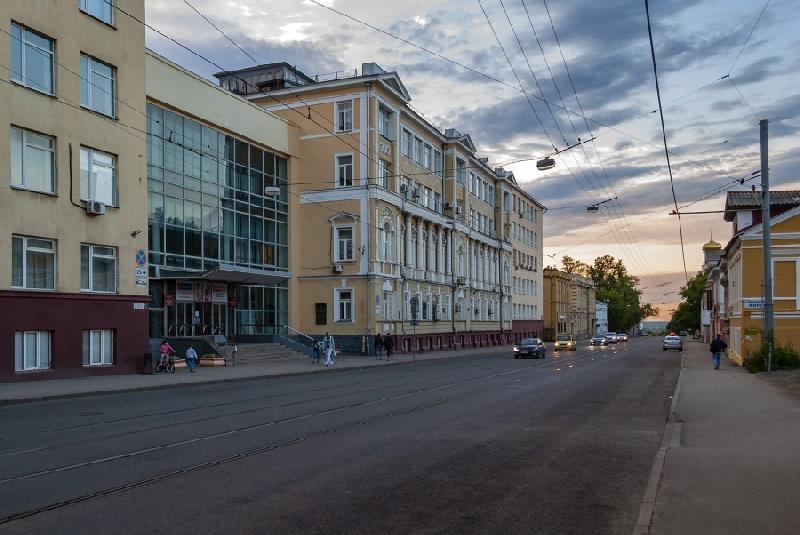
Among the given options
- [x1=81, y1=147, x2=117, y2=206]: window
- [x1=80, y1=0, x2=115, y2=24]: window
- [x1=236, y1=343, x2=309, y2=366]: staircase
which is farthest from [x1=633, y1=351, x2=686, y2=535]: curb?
[x1=236, y1=343, x2=309, y2=366]: staircase

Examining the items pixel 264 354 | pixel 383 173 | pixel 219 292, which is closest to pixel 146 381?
pixel 264 354

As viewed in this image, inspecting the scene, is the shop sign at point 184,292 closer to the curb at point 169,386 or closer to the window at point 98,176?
the curb at point 169,386

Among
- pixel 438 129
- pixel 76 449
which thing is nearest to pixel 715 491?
pixel 76 449

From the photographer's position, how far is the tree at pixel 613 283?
519 ft

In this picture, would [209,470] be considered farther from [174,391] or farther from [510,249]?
[510,249]

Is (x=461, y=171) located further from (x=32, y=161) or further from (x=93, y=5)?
(x=32, y=161)

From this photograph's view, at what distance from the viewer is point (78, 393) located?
2027 centimetres

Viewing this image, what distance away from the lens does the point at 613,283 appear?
16412 cm

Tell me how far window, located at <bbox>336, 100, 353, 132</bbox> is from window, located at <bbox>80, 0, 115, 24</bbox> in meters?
20.5

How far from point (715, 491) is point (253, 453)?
6042 millimetres

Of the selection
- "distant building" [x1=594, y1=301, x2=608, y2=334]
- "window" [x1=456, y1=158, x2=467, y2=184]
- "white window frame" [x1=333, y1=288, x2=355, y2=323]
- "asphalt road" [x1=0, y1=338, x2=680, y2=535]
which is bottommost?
"distant building" [x1=594, y1=301, x2=608, y2=334]

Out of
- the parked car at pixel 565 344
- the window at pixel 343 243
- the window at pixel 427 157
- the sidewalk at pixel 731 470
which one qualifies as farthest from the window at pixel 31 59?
the parked car at pixel 565 344

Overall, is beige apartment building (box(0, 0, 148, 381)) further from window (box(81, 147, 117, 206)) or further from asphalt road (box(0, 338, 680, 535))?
asphalt road (box(0, 338, 680, 535))

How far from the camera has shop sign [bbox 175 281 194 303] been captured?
35.8 meters
